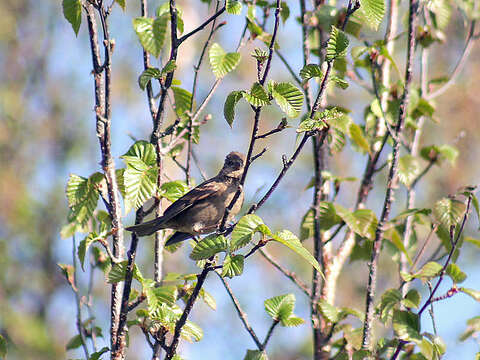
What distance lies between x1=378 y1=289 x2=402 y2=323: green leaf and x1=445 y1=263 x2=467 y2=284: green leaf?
0.31m

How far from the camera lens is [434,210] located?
3.62 m

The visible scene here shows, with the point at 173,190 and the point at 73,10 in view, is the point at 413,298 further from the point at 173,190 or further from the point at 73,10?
the point at 73,10

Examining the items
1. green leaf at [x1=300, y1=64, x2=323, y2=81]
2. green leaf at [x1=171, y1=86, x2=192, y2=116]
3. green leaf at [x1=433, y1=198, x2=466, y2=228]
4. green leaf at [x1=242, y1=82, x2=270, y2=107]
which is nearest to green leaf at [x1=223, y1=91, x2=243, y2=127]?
green leaf at [x1=242, y1=82, x2=270, y2=107]

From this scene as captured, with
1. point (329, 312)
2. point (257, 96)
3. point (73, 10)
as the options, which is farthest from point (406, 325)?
point (73, 10)

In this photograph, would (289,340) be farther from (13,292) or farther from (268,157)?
(13,292)

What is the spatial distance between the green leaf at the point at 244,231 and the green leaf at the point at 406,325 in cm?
121

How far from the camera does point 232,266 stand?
99.0 inches

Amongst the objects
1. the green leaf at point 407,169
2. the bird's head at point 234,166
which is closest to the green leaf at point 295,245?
the green leaf at point 407,169

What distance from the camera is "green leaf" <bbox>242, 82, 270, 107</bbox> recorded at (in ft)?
7.97

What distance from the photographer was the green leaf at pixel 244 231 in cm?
233

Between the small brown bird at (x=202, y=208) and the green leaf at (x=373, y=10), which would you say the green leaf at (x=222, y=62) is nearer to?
the green leaf at (x=373, y=10)

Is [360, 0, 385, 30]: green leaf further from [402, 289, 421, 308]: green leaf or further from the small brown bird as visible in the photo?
the small brown bird

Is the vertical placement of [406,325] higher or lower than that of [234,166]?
lower

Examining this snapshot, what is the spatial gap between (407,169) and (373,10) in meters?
1.71
